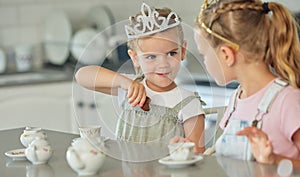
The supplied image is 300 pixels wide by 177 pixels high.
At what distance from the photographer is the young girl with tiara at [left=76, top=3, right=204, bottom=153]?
1686mm

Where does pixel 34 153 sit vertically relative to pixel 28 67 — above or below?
above

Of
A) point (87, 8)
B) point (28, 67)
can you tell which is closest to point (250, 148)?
point (28, 67)

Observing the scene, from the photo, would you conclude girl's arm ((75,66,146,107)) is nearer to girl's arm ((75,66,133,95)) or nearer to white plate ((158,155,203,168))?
girl's arm ((75,66,133,95))

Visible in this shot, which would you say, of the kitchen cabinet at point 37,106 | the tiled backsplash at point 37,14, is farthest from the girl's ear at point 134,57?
the tiled backsplash at point 37,14

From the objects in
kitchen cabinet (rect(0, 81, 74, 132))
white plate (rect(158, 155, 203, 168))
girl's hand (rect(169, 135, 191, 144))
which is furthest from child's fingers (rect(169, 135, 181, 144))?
kitchen cabinet (rect(0, 81, 74, 132))

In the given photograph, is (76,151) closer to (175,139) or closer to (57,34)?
(175,139)

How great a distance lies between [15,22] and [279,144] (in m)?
2.65

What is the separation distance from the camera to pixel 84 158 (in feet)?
4.97

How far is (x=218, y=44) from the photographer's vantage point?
1.77m

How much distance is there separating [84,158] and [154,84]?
34 centimetres

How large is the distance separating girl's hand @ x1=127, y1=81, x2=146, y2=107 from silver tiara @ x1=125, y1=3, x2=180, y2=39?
0.12 m

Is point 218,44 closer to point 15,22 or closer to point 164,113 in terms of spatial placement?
point 164,113

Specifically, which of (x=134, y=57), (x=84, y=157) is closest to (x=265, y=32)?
→ (x=134, y=57)

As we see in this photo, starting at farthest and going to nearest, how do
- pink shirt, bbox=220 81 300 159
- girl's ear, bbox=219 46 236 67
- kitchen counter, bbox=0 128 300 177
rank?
girl's ear, bbox=219 46 236 67 < pink shirt, bbox=220 81 300 159 < kitchen counter, bbox=0 128 300 177
